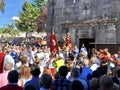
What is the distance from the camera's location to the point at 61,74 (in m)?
7.32

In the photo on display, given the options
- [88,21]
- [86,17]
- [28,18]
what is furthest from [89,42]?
[28,18]

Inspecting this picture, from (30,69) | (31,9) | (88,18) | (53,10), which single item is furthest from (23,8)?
(30,69)

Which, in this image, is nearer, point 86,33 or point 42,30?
point 86,33

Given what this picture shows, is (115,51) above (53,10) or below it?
below

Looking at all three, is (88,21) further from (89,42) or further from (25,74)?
(25,74)

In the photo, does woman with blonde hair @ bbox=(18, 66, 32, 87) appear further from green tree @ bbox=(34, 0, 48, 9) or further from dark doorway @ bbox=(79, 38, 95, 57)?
green tree @ bbox=(34, 0, 48, 9)

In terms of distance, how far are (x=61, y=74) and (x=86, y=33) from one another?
1609cm

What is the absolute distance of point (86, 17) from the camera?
23484 millimetres

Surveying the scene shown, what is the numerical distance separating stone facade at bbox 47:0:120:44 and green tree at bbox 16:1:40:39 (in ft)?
119

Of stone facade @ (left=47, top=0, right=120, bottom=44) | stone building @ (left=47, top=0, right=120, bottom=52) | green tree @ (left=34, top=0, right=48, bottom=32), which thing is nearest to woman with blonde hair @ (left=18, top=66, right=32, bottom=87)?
stone building @ (left=47, top=0, right=120, bottom=52)

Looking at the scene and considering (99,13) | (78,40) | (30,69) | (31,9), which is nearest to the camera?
(30,69)

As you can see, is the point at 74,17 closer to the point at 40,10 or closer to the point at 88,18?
the point at 88,18

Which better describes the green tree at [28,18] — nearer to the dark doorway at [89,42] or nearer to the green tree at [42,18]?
the green tree at [42,18]

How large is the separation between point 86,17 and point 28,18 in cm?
4081
